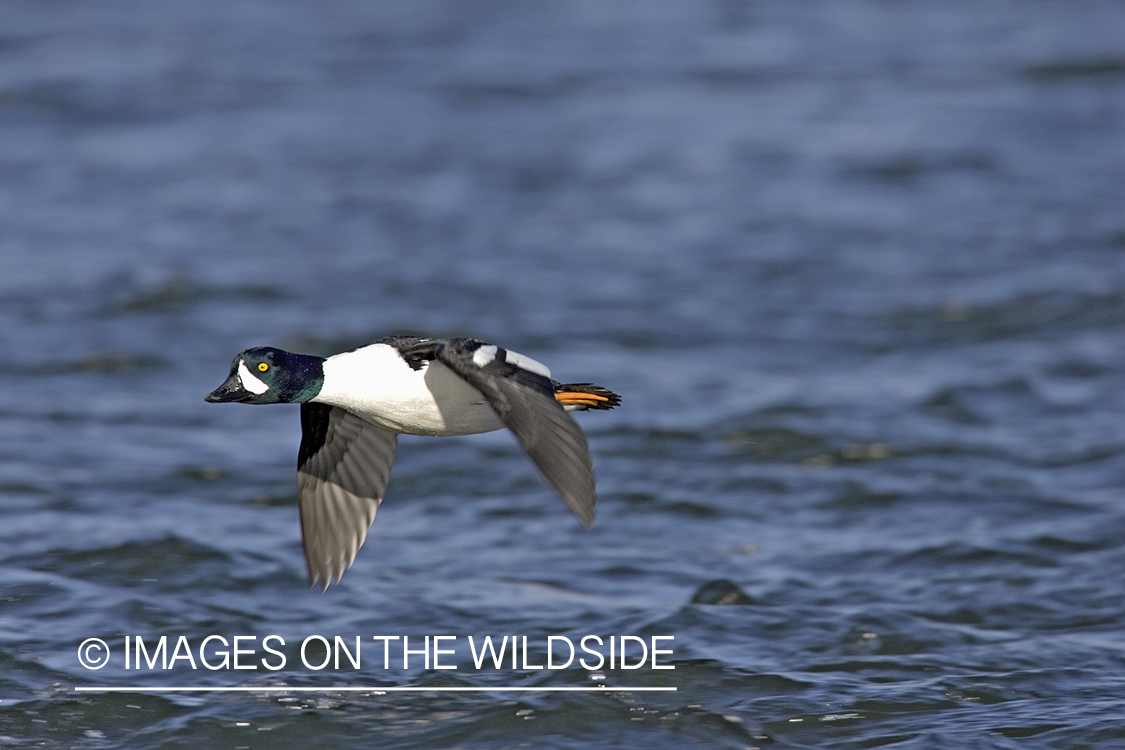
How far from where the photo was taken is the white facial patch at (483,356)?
5461mm

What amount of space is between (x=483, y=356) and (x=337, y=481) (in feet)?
4.39

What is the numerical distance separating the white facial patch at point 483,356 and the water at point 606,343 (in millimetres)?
1639

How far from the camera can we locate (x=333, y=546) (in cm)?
649

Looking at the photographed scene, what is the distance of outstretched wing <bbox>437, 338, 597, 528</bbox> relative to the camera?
5.00 meters

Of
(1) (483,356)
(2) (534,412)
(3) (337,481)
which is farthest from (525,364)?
(3) (337,481)

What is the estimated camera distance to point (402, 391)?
579 centimetres

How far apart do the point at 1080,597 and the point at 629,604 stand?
7.39ft

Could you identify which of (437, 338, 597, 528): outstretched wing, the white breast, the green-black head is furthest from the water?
(437, 338, 597, 528): outstretched wing

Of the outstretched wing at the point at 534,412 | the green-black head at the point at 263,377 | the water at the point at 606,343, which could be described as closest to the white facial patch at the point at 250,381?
the green-black head at the point at 263,377

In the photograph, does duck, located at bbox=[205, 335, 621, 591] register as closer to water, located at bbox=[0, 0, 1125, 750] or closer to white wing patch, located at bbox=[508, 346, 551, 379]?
white wing patch, located at bbox=[508, 346, 551, 379]

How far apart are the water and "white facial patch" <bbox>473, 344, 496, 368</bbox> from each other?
164cm

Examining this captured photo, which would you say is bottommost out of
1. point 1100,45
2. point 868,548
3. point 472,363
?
point 868,548

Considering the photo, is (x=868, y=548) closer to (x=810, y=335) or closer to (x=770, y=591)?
(x=770, y=591)

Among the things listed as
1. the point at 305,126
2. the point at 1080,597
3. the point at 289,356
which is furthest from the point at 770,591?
the point at 305,126
